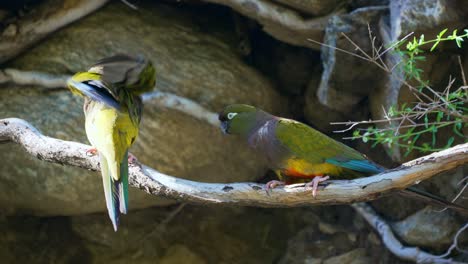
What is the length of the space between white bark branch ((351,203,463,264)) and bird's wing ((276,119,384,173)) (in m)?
1.19

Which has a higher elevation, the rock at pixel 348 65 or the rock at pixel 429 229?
the rock at pixel 348 65

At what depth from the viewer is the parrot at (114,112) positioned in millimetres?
2607

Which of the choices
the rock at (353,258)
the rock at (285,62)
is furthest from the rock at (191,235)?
the rock at (285,62)

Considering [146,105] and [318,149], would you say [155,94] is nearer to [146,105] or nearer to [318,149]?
[146,105]

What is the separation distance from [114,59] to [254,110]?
732 mm

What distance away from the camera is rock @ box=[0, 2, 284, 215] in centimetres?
399

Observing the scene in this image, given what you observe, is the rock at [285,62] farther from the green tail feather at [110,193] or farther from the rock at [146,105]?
the green tail feather at [110,193]

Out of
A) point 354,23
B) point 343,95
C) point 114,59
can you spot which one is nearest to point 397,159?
point 343,95

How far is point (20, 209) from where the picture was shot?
4.14 meters

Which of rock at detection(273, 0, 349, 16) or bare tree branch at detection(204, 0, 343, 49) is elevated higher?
rock at detection(273, 0, 349, 16)

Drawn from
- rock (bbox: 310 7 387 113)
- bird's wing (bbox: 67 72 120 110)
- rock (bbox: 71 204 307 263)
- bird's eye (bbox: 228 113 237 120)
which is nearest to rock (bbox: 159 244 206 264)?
rock (bbox: 71 204 307 263)

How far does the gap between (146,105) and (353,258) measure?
1.66 m

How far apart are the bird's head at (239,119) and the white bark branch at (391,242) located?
1.40m

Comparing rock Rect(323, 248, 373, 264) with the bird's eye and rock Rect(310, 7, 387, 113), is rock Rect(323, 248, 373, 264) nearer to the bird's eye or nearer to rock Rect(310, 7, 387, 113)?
rock Rect(310, 7, 387, 113)
